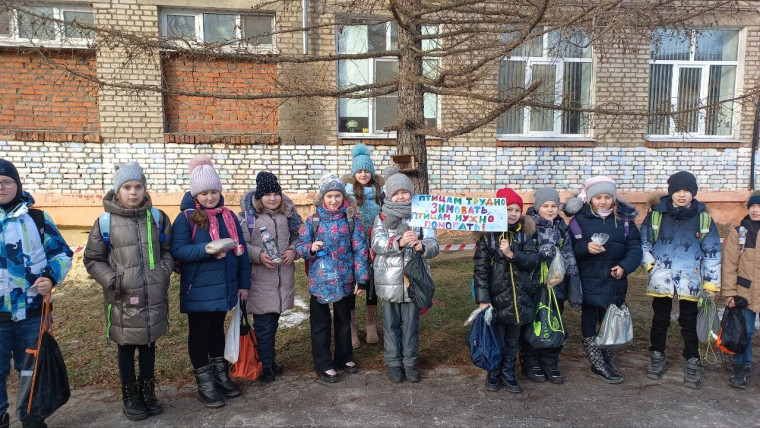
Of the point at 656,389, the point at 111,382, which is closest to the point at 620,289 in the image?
the point at 656,389

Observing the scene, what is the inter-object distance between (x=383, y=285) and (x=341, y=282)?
12.5 inches

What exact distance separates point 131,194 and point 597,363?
11.7 feet

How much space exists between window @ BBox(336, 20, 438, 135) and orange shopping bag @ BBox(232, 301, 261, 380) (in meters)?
5.48

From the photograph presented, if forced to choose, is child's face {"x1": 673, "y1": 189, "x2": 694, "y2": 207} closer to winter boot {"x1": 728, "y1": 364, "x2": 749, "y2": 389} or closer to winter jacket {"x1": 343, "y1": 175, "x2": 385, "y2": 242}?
winter boot {"x1": 728, "y1": 364, "x2": 749, "y2": 389}

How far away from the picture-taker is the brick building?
7.63 m

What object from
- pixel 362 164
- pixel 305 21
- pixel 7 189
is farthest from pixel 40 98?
pixel 362 164

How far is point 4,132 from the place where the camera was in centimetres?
759

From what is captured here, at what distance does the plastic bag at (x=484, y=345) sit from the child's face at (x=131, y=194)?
2.45 meters

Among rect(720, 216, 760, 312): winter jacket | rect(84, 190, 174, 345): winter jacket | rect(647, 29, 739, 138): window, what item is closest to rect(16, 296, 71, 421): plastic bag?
rect(84, 190, 174, 345): winter jacket

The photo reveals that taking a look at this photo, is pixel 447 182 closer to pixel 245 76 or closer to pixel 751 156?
pixel 245 76

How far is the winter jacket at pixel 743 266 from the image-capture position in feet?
11.5

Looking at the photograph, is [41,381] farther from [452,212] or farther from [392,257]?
[452,212]

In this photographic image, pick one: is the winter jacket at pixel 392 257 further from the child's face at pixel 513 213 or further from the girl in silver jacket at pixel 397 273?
the child's face at pixel 513 213

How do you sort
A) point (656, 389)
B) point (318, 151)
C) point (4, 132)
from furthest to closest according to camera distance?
point (318, 151), point (4, 132), point (656, 389)
